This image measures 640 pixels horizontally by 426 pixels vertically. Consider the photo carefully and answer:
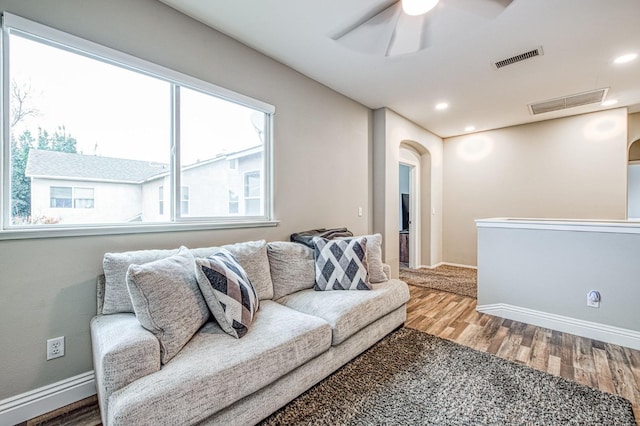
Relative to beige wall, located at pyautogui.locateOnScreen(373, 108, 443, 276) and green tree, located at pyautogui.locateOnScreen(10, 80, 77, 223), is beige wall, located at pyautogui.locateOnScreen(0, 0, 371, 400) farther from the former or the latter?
beige wall, located at pyautogui.locateOnScreen(373, 108, 443, 276)

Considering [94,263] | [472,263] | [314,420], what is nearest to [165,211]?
[94,263]

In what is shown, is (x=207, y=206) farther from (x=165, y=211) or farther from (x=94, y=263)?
(x=94, y=263)

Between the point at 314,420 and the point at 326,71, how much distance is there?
122 inches

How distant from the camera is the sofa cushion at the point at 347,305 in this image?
6.28 feet

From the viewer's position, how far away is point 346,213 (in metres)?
3.76

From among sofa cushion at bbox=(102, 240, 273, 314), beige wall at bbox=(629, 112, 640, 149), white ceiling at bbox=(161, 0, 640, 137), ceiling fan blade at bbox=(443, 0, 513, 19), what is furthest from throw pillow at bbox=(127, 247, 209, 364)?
beige wall at bbox=(629, 112, 640, 149)

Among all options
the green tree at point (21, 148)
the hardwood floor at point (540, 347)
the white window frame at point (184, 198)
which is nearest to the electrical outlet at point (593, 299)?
the hardwood floor at point (540, 347)

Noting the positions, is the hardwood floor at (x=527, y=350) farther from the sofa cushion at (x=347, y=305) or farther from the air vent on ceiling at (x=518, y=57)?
the air vent on ceiling at (x=518, y=57)

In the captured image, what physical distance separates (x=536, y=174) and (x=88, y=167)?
605cm

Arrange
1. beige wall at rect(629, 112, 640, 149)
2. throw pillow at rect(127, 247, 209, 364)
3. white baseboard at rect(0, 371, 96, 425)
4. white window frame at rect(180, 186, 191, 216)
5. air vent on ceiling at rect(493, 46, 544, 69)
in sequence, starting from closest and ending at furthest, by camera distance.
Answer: throw pillow at rect(127, 247, 209, 364), white baseboard at rect(0, 371, 96, 425), white window frame at rect(180, 186, 191, 216), air vent on ceiling at rect(493, 46, 544, 69), beige wall at rect(629, 112, 640, 149)

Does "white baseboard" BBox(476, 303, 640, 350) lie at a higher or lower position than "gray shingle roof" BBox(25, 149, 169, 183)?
lower

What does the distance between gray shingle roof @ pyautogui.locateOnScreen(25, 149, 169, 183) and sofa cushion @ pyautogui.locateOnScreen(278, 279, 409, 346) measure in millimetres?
1424

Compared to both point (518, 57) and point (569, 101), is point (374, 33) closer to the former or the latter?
point (518, 57)

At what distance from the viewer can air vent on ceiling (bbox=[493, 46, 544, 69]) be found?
2.64 metres
